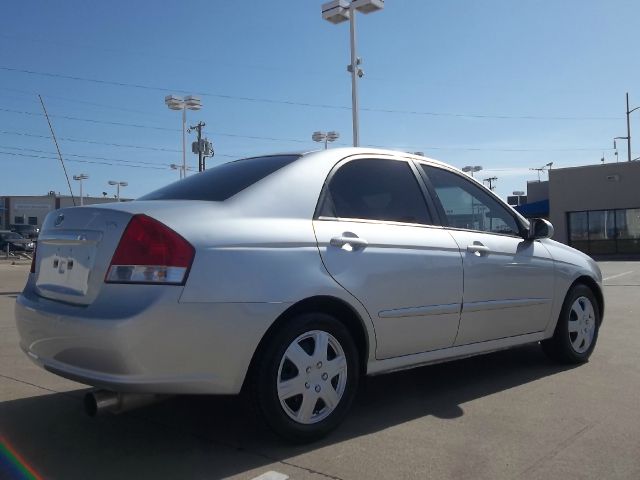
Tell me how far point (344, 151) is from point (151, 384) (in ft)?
6.41

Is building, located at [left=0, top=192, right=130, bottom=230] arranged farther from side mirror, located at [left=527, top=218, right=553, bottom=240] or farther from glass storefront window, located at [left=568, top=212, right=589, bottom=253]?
side mirror, located at [left=527, top=218, right=553, bottom=240]

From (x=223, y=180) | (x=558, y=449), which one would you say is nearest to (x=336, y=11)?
(x=223, y=180)

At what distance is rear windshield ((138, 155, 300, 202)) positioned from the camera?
3660mm

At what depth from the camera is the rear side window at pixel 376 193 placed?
152 inches

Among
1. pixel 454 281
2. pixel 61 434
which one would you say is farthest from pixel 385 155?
pixel 61 434

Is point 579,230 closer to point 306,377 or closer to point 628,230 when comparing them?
point 628,230

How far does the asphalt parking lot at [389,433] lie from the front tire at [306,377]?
0.50ft

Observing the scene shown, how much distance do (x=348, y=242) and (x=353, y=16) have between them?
41.4 feet

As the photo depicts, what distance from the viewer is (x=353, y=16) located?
591 inches

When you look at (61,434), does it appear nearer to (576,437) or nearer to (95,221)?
(95,221)

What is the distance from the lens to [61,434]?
12.2 feet

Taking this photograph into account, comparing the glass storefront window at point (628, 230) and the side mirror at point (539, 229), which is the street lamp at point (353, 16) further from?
the glass storefront window at point (628, 230)

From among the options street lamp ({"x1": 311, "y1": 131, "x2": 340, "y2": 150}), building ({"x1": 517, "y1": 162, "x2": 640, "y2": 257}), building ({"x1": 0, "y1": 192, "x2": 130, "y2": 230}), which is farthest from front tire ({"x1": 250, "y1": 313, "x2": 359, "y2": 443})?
building ({"x1": 0, "y1": 192, "x2": 130, "y2": 230})

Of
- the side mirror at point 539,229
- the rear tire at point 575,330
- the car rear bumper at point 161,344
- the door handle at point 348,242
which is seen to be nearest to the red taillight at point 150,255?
the car rear bumper at point 161,344
